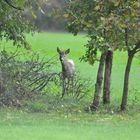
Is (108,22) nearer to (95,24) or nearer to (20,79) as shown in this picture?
(95,24)

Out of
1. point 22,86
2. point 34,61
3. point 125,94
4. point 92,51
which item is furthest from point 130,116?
point 34,61

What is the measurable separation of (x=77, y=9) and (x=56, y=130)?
527 cm

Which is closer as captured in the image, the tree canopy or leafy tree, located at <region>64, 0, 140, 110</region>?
leafy tree, located at <region>64, 0, 140, 110</region>

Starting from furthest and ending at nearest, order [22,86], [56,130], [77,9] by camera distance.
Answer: [22,86], [77,9], [56,130]

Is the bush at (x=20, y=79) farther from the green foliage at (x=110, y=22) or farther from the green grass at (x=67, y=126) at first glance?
the green foliage at (x=110, y=22)

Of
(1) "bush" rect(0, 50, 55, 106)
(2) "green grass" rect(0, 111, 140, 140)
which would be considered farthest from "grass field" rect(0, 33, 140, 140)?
(1) "bush" rect(0, 50, 55, 106)

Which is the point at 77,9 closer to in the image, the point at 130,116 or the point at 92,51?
the point at 92,51

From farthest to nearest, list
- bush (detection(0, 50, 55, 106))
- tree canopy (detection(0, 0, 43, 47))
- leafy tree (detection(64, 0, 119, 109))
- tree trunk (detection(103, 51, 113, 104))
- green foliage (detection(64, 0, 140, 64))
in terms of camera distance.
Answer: tree trunk (detection(103, 51, 113, 104)) < tree canopy (detection(0, 0, 43, 47)) < bush (detection(0, 50, 55, 106)) < leafy tree (detection(64, 0, 119, 109)) < green foliage (detection(64, 0, 140, 64))

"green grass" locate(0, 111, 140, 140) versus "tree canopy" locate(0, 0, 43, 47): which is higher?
"tree canopy" locate(0, 0, 43, 47)

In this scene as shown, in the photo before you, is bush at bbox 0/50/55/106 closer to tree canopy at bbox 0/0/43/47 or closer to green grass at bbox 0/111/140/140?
tree canopy at bbox 0/0/43/47

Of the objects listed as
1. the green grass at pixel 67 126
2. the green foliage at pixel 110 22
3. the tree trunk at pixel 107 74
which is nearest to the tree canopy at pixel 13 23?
the green foliage at pixel 110 22

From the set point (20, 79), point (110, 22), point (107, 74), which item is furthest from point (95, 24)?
point (20, 79)

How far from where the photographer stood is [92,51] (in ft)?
60.0

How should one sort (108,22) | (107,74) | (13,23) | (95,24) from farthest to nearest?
(107,74) → (13,23) → (95,24) → (108,22)
